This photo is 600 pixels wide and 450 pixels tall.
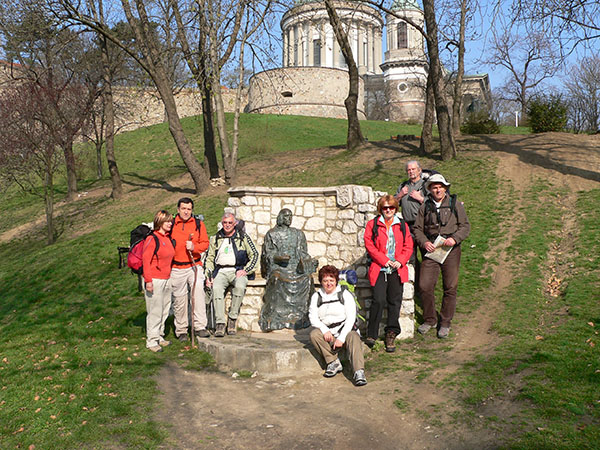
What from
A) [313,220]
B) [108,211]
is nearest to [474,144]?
[313,220]

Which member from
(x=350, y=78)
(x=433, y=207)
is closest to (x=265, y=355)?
(x=433, y=207)

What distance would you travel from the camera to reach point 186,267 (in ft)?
22.1

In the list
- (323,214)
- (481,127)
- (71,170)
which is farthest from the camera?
(481,127)

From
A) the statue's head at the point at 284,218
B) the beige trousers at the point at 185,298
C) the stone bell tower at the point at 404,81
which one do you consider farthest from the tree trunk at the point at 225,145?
the stone bell tower at the point at 404,81

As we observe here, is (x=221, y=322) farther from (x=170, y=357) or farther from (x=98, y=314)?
(x=98, y=314)

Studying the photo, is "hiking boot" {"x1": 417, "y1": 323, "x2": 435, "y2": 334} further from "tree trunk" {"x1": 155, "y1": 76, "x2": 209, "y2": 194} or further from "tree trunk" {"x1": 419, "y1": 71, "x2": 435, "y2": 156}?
"tree trunk" {"x1": 155, "y1": 76, "x2": 209, "y2": 194}

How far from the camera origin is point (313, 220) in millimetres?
8211

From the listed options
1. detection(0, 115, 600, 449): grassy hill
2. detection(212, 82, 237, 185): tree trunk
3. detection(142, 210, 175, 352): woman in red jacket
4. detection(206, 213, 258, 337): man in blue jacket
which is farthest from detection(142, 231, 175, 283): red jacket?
detection(212, 82, 237, 185): tree trunk

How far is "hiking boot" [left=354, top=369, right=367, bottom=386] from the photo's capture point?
17.6 ft

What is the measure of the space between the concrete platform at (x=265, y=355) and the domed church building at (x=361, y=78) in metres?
37.1

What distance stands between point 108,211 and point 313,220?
12404 mm

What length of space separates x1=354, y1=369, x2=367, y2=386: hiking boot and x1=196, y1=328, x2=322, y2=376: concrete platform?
0.62 m

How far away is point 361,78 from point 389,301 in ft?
161

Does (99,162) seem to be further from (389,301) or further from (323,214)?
(389,301)
